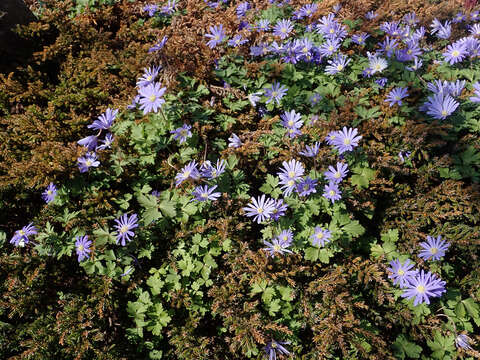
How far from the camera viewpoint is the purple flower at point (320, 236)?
224cm

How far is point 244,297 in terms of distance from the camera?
231 cm

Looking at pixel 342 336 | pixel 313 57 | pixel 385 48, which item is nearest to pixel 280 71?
pixel 313 57

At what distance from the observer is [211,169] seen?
2.40 meters

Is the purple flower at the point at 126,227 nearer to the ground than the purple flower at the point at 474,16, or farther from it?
nearer to the ground

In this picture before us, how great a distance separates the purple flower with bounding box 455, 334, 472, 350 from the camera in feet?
6.94

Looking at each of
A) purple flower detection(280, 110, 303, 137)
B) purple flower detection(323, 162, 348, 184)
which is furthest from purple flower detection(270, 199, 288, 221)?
purple flower detection(280, 110, 303, 137)

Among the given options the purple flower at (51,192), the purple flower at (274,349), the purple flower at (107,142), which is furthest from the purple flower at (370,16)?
the purple flower at (51,192)

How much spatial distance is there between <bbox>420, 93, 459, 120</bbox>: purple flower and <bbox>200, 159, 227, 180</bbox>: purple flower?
1634 mm

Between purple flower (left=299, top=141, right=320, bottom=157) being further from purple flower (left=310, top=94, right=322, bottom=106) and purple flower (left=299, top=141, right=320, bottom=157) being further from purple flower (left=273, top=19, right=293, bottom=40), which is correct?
purple flower (left=273, top=19, right=293, bottom=40)

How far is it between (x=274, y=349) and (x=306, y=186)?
108 centimetres

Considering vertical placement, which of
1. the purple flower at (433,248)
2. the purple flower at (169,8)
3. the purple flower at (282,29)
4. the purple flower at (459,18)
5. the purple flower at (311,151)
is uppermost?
the purple flower at (169,8)

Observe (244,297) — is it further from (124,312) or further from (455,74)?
(455,74)

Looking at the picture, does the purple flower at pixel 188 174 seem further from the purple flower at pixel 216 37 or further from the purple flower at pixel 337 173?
the purple flower at pixel 216 37

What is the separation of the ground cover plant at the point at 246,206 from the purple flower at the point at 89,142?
0.05ft
